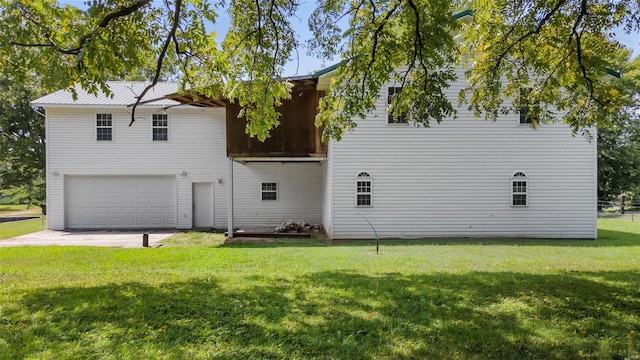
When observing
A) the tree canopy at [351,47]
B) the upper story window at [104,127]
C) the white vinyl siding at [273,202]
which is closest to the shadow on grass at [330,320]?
the tree canopy at [351,47]

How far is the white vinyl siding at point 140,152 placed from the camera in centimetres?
1600

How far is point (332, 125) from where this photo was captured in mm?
7473

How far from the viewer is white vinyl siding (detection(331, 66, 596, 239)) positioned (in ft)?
42.5

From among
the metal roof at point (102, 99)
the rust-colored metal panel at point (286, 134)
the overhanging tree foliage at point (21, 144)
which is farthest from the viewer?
the overhanging tree foliage at point (21, 144)

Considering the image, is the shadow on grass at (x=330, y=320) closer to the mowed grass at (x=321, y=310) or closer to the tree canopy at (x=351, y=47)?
the mowed grass at (x=321, y=310)

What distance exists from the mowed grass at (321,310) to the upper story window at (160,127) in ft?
30.6

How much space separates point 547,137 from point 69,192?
18579 millimetres

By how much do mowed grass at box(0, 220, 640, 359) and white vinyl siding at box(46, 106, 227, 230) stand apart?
29.2ft

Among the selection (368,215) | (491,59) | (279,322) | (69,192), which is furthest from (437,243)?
(69,192)

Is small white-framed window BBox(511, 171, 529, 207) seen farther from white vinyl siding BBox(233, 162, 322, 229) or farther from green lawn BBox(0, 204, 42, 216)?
green lawn BBox(0, 204, 42, 216)

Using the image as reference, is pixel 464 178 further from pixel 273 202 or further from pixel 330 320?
pixel 330 320

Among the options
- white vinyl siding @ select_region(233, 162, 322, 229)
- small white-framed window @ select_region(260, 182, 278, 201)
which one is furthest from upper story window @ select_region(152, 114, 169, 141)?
small white-framed window @ select_region(260, 182, 278, 201)

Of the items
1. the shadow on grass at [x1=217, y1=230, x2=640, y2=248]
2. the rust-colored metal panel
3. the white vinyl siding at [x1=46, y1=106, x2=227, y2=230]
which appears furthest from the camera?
the white vinyl siding at [x1=46, y1=106, x2=227, y2=230]

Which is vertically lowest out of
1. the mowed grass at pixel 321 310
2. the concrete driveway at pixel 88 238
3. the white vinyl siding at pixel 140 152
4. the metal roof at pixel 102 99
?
the concrete driveway at pixel 88 238
